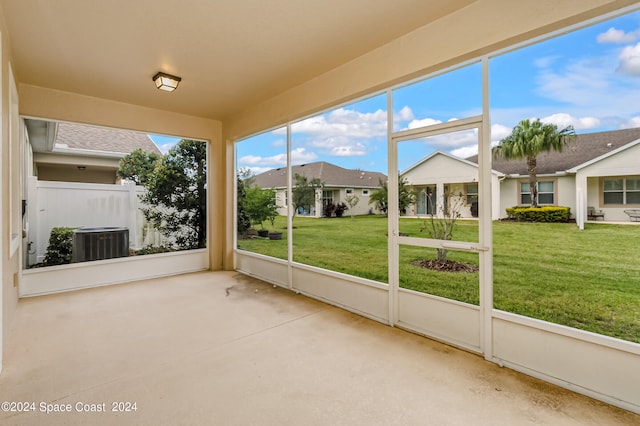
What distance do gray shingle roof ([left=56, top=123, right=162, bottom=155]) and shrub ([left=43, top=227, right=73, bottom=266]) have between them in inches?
53.4

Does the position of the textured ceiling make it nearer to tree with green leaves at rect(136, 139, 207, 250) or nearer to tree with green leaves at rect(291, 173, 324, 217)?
tree with green leaves at rect(291, 173, 324, 217)

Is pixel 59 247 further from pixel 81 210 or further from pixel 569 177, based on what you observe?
pixel 569 177

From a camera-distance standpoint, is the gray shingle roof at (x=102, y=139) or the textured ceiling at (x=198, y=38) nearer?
the textured ceiling at (x=198, y=38)

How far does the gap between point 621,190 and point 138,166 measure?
20.5 ft

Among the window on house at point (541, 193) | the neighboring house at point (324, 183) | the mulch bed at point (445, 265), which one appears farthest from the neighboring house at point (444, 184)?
the neighboring house at point (324, 183)

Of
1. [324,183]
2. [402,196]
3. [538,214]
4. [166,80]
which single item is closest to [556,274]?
[538,214]

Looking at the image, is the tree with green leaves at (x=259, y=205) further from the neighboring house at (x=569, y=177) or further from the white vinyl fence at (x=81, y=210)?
the neighboring house at (x=569, y=177)

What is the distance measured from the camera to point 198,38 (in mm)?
2920

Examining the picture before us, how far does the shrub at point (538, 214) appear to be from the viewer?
2.72 m

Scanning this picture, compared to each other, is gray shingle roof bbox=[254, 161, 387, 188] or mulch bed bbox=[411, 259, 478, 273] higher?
gray shingle roof bbox=[254, 161, 387, 188]

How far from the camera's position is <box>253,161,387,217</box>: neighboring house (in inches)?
182

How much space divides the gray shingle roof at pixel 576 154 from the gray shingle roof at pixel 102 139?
5.16 meters

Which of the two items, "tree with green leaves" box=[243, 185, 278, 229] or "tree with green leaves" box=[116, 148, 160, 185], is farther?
"tree with green leaves" box=[243, 185, 278, 229]

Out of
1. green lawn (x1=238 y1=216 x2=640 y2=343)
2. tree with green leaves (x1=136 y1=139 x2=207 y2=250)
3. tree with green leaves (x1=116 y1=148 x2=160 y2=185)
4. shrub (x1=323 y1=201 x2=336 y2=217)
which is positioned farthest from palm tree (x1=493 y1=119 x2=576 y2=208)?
tree with green leaves (x1=116 y1=148 x2=160 y2=185)
